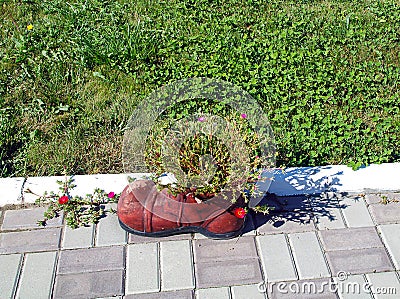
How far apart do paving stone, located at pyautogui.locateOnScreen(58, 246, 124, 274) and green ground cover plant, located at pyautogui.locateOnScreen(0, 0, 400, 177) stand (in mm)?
796

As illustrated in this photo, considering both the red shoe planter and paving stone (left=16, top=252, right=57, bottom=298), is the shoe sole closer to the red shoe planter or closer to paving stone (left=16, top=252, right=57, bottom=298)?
the red shoe planter

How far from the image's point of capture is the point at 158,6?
5.80 meters

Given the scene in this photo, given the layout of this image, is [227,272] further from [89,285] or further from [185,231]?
[89,285]

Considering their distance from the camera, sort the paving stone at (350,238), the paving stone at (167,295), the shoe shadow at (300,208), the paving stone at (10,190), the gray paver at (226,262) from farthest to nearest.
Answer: the paving stone at (10,190), the shoe shadow at (300,208), the paving stone at (350,238), the gray paver at (226,262), the paving stone at (167,295)

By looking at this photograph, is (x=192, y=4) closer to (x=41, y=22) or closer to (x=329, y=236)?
(x=41, y=22)

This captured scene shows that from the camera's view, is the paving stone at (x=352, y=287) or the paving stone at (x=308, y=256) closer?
the paving stone at (x=352, y=287)

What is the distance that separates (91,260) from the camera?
3348 mm

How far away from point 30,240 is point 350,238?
2.10 meters

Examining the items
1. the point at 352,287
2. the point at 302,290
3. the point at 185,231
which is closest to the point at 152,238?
the point at 185,231

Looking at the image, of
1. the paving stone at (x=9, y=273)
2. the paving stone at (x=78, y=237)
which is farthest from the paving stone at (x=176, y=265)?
the paving stone at (x=9, y=273)

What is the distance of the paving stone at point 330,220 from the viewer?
3600 millimetres

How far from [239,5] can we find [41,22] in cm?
212

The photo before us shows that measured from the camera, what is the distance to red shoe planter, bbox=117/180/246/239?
333 cm

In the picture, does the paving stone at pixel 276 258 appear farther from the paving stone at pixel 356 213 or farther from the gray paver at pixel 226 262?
the paving stone at pixel 356 213
